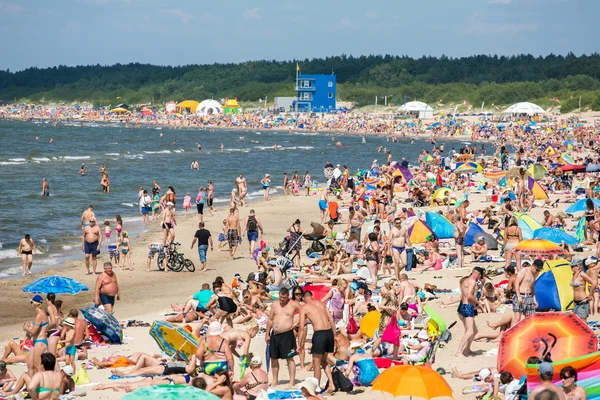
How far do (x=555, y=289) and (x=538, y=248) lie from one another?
2502 mm

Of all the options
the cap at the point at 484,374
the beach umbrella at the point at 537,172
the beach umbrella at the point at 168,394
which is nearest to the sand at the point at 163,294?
the cap at the point at 484,374

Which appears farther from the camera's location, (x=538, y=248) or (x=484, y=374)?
(x=538, y=248)

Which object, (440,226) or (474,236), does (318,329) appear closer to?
(474,236)

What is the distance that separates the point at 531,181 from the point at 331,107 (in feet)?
279

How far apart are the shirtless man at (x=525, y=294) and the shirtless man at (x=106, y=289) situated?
605 cm

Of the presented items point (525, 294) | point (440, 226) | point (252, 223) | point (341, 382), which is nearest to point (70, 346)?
point (341, 382)

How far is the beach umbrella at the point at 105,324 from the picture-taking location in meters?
11.5

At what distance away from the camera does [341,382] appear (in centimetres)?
923

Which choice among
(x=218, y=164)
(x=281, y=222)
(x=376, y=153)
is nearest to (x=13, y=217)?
(x=281, y=222)

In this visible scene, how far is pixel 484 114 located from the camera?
87375 mm

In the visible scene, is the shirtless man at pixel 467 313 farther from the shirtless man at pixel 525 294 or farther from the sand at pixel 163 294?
the shirtless man at pixel 525 294

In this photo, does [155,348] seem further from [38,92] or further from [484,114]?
[38,92]

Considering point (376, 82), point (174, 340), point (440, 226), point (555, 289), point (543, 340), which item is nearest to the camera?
point (543, 340)

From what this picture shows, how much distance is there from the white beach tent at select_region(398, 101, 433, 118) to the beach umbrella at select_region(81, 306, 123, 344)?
259 feet
